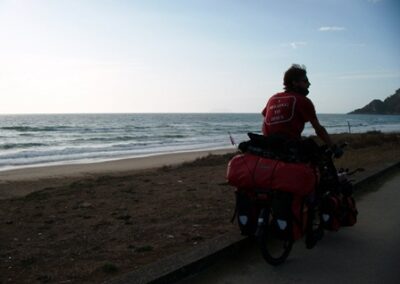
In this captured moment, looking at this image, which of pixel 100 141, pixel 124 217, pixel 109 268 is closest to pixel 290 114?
pixel 109 268

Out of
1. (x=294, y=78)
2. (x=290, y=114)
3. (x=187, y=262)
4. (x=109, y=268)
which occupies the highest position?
(x=294, y=78)

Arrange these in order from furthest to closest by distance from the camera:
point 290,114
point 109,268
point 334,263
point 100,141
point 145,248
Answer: point 100,141
point 145,248
point 334,263
point 290,114
point 109,268

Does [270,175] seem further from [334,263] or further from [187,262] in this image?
[334,263]

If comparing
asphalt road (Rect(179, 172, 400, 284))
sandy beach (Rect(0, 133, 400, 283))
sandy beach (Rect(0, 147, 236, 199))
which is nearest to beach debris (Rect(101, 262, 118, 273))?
sandy beach (Rect(0, 133, 400, 283))

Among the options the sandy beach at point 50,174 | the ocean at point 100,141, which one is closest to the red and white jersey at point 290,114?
the sandy beach at point 50,174

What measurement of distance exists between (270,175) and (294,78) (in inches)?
43.9

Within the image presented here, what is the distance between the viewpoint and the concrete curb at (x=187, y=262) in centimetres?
367

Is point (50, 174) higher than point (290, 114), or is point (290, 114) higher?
point (290, 114)

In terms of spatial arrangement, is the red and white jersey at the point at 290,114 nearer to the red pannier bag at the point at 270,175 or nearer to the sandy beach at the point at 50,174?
the red pannier bag at the point at 270,175

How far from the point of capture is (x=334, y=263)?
173 inches

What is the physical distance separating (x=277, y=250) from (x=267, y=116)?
4.39 ft

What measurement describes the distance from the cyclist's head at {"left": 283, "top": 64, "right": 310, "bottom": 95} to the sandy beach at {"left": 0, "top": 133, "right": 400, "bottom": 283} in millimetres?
1833

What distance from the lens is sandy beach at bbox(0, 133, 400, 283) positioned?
440cm

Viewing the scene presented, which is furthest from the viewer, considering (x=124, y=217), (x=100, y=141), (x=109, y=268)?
(x=100, y=141)
